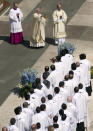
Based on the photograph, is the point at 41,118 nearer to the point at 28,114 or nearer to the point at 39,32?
the point at 28,114

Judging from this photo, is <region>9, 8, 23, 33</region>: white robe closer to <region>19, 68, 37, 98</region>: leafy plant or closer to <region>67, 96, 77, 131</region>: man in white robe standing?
<region>19, 68, 37, 98</region>: leafy plant

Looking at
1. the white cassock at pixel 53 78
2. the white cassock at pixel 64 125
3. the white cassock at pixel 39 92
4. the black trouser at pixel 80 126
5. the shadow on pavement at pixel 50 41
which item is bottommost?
the black trouser at pixel 80 126

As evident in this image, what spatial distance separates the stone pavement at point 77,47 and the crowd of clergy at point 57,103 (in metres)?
1.09

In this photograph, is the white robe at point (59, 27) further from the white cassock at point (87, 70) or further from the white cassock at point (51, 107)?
the white cassock at point (51, 107)

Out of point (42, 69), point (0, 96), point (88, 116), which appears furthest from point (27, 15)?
point (88, 116)

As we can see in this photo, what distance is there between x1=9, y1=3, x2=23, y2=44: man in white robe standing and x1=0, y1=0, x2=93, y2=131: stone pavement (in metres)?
1.52

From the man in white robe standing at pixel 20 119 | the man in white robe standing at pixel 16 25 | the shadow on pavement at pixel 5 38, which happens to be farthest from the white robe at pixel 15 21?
the man in white robe standing at pixel 20 119

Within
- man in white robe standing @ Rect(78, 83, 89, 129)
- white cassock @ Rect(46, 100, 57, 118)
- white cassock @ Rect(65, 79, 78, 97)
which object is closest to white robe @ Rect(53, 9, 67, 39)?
white cassock @ Rect(65, 79, 78, 97)

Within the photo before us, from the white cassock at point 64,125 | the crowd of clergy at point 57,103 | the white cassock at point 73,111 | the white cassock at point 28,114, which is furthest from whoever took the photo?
the white cassock at point 28,114

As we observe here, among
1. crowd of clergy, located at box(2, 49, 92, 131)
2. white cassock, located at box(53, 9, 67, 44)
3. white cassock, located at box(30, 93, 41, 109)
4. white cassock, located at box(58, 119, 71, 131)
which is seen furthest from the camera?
white cassock, located at box(53, 9, 67, 44)

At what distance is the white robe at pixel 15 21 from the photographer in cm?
2335

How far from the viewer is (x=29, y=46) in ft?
77.4

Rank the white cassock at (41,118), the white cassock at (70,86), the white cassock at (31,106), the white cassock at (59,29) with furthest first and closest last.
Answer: the white cassock at (59,29)
the white cassock at (70,86)
the white cassock at (31,106)
the white cassock at (41,118)

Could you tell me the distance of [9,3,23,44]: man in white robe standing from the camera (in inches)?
920
